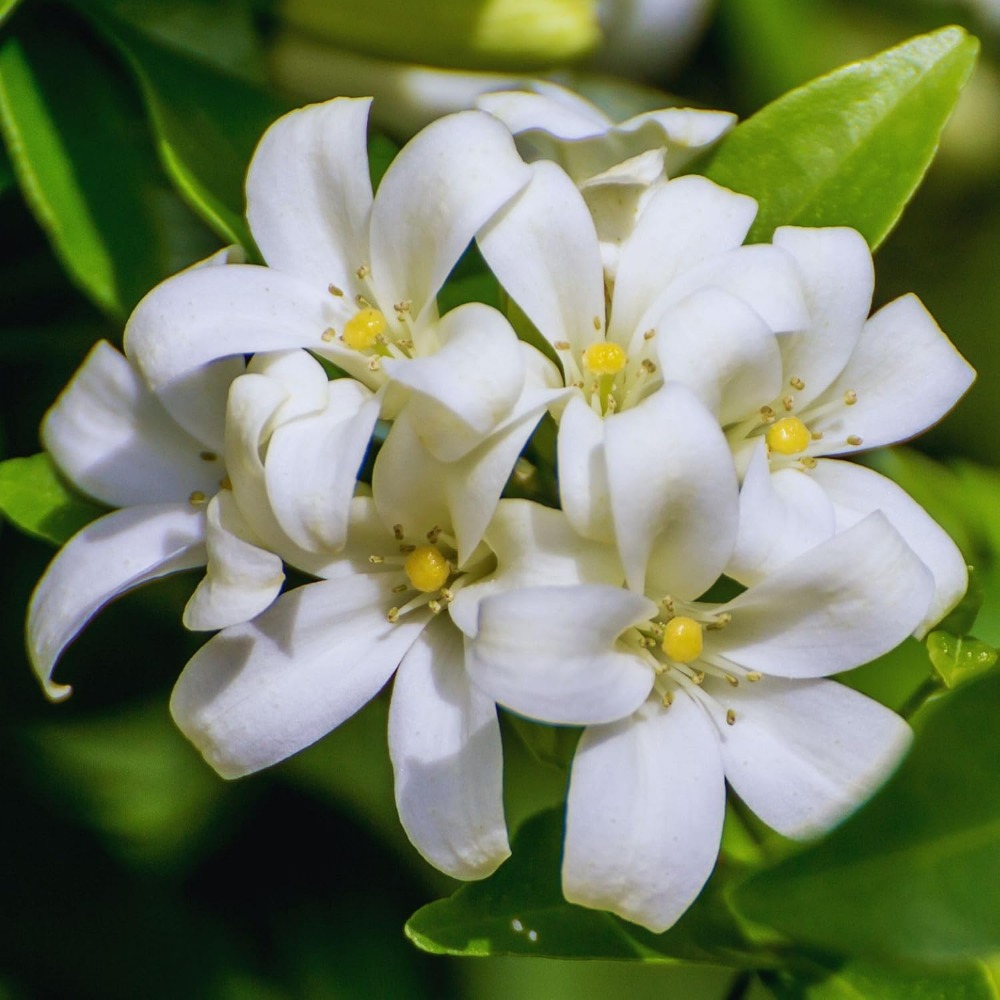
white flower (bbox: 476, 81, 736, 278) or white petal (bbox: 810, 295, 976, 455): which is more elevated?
white flower (bbox: 476, 81, 736, 278)

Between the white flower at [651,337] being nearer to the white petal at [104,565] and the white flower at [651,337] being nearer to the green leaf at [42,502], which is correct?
the white petal at [104,565]

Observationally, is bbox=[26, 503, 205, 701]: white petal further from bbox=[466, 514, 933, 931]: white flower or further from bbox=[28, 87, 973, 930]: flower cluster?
bbox=[466, 514, 933, 931]: white flower

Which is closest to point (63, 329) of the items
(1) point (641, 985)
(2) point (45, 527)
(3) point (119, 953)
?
(2) point (45, 527)

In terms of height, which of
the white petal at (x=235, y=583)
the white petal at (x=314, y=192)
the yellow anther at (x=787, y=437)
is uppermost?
the white petal at (x=314, y=192)

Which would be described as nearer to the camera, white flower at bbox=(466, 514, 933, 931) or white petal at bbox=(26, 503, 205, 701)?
white flower at bbox=(466, 514, 933, 931)

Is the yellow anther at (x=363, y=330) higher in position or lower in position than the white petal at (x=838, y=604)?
higher

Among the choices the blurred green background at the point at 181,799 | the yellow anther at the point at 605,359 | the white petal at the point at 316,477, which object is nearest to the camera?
the white petal at the point at 316,477

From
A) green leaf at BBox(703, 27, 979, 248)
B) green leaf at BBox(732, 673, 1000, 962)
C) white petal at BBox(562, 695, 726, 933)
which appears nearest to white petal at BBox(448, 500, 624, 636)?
white petal at BBox(562, 695, 726, 933)

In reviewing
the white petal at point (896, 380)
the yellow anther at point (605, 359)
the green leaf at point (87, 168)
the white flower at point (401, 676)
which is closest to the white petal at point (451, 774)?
the white flower at point (401, 676)
